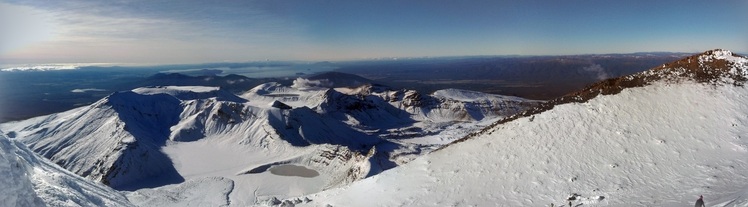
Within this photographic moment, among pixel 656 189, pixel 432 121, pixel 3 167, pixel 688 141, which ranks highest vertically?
pixel 3 167

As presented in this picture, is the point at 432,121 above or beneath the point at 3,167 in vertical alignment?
beneath

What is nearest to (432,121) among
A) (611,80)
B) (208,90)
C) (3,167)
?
(208,90)

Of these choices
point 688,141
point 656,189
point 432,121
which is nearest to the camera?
point 656,189

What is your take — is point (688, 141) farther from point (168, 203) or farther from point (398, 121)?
point (398, 121)

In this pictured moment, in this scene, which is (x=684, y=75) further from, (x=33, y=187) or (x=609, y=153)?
(x=33, y=187)

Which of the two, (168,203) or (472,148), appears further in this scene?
(168,203)

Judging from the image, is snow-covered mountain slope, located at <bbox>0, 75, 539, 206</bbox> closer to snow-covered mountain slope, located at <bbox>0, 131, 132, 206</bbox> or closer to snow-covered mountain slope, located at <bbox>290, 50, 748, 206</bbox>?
snow-covered mountain slope, located at <bbox>290, 50, 748, 206</bbox>

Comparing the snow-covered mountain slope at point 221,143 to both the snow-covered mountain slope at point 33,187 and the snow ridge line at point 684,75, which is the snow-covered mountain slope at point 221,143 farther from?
the snow-covered mountain slope at point 33,187
